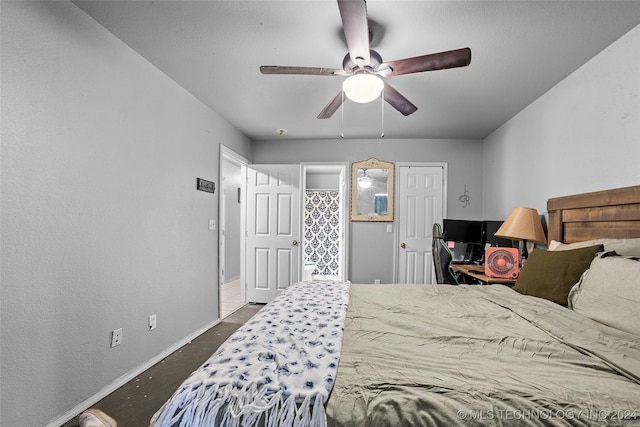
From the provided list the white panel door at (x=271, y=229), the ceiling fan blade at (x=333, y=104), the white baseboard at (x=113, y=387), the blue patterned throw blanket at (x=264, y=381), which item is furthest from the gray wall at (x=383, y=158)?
the blue patterned throw blanket at (x=264, y=381)

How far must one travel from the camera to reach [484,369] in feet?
3.21

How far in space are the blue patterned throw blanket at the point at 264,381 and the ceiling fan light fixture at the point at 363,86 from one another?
139cm

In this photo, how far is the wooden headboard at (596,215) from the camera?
71.6 inches

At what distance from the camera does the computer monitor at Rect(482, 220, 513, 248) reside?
342 cm

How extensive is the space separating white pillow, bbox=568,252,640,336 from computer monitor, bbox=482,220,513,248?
190 cm

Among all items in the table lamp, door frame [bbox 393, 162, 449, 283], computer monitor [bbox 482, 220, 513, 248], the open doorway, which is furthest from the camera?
the open doorway

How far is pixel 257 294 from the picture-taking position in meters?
4.24

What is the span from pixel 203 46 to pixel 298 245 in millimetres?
2761

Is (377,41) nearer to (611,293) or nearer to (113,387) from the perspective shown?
(611,293)

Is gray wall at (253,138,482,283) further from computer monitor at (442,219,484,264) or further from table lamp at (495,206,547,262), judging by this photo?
table lamp at (495,206,547,262)

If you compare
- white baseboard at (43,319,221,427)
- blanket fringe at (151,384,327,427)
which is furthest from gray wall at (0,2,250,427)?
blanket fringe at (151,384,327,427)

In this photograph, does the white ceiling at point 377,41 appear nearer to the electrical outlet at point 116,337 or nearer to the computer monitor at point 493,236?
the computer monitor at point 493,236

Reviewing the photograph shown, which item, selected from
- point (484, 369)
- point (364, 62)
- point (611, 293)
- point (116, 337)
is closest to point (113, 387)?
point (116, 337)

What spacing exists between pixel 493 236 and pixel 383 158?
1.83 m
